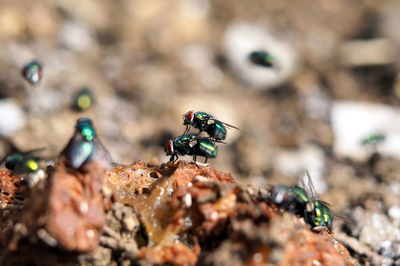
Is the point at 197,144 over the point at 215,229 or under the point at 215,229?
over

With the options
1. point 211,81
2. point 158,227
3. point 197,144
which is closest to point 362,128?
point 211,81

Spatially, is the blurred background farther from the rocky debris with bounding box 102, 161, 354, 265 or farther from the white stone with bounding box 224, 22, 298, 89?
the rocky debris with bounding box 102, 161, 354, 265

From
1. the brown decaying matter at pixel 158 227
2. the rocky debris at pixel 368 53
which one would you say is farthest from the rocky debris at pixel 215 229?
the rocky debris at pixel 368 53

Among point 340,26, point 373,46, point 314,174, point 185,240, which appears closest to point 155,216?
point 185,240

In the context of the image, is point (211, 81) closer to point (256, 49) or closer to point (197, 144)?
point (256, 49)

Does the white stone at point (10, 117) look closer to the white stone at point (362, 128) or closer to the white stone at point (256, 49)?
the white stone at point (256, 49)

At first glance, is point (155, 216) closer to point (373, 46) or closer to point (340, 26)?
point (373, 46)
